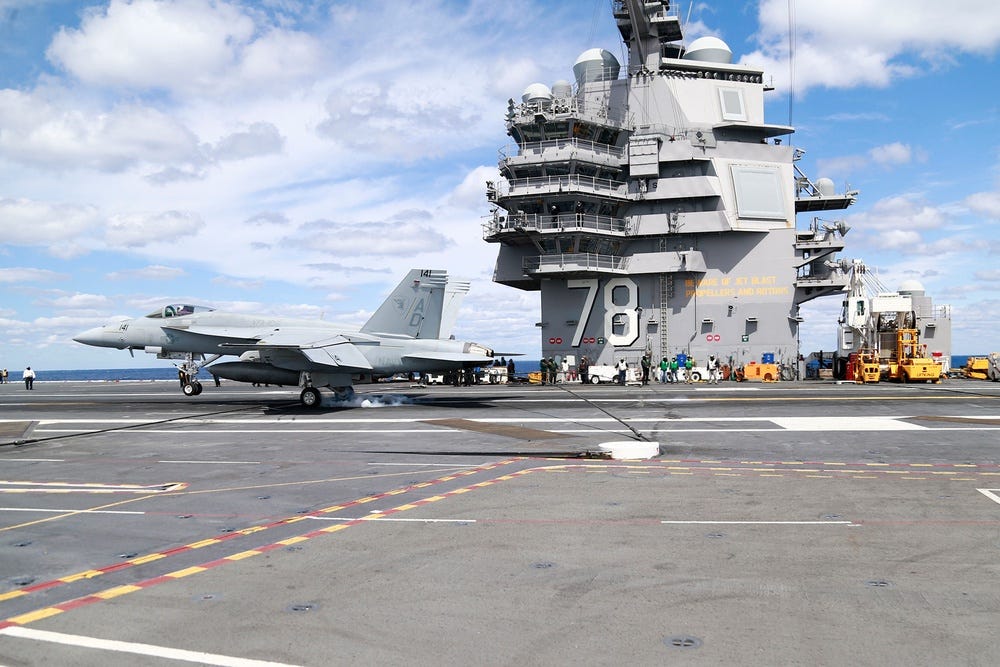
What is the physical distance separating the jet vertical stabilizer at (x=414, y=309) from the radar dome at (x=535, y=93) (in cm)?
2209

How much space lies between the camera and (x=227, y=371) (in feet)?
87.7

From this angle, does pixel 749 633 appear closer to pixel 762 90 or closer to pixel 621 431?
pixel 621 431

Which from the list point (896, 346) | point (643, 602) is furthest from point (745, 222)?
point (643, 602)

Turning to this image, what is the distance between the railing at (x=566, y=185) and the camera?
140 ft

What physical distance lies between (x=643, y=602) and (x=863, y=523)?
412 centimetres

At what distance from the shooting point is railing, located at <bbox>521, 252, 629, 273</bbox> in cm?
4316

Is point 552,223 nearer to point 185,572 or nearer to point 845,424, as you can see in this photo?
point 845,424

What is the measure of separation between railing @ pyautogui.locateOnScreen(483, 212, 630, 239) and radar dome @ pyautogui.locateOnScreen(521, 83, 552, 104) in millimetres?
7915

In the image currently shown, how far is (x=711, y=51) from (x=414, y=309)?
104ft

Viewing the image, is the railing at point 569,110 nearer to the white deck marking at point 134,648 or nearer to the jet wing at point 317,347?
the jet wing at point 317,347

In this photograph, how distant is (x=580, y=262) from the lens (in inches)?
1702

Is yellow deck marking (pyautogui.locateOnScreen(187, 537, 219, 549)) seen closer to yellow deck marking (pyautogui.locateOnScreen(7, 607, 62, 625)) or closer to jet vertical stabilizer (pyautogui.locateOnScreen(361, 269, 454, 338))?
yellow deck marking (pyautogui.locateOnScreen(7, 607, 62, 625))

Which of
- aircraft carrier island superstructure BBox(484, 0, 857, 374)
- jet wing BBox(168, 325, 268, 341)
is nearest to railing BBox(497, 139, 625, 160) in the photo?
aircraft carrier island superstructure BBox(484, 0, 857, 374)

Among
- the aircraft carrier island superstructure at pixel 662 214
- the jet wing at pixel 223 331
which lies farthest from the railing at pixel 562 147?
the jet wing at pixel 223 331
